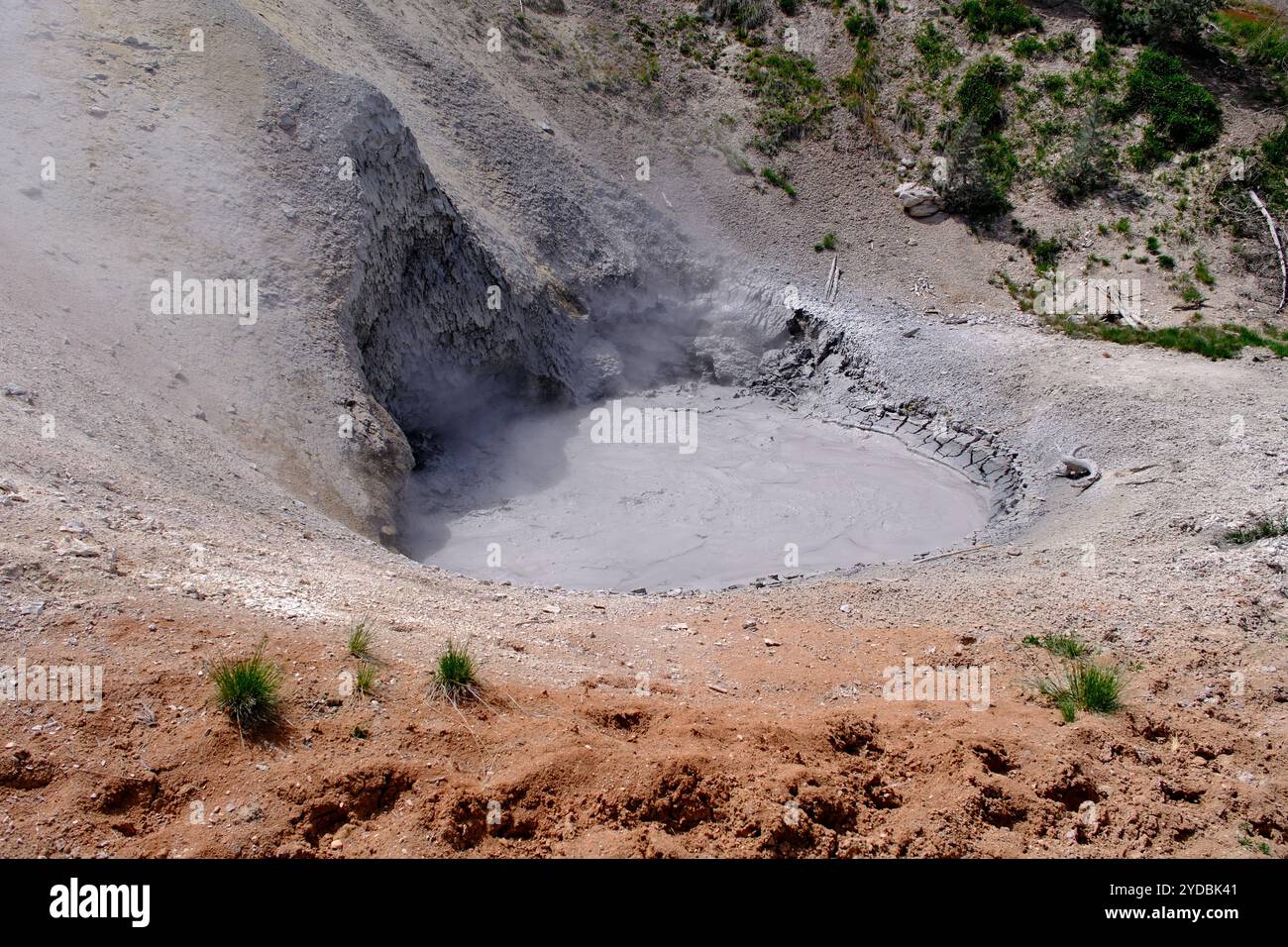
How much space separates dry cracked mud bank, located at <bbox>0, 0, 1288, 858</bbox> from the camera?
16.2 ft

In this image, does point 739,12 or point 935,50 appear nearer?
point 935,50

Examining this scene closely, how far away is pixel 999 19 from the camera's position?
26.9 metres

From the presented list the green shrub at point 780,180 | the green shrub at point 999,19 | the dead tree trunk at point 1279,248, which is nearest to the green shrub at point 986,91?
the green shrub at point 999,19

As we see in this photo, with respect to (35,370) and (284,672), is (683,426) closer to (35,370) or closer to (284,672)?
(35,370)

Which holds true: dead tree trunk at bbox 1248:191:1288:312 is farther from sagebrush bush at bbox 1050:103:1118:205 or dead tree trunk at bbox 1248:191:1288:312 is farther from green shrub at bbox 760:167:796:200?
green shrub at bbox 760:167:796:200

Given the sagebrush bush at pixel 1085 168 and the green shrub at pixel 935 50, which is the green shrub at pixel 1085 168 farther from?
the green shrub at pixel 935 50

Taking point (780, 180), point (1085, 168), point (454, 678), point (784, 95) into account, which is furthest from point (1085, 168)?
point (454, 678)

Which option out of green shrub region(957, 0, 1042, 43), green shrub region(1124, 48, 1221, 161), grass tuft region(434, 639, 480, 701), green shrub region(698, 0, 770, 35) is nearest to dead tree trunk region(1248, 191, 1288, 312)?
green shrub region(1124, 48, 1221, 161)

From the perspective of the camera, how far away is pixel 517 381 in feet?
61.6

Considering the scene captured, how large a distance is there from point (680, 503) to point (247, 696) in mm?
11336

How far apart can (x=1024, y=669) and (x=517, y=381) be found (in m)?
13.1

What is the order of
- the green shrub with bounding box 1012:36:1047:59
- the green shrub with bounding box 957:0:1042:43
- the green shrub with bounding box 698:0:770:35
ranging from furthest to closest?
the green shrub with bounding box 698:0:770:35, the green shrub with bounding box 957:0:1042:43, the green shrub with bounding box 1012:36:1047:59

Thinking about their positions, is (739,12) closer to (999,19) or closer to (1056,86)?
(999,19)

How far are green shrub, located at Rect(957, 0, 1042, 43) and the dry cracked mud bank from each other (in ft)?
25.0
